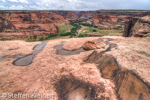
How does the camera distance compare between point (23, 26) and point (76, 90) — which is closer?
point (76, 90)

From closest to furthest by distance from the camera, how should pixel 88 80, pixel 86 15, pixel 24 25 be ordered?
pixel 88 80, pixel 24 25, pixel 86 15

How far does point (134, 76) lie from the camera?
25.1 feet

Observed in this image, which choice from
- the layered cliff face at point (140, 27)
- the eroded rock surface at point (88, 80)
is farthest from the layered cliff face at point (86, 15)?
the eroded rock surface at point (88, 80)

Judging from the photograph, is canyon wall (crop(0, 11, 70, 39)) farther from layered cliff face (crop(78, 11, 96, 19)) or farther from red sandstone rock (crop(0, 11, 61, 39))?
layered cliff face (crop(78, 11, 96, 19))

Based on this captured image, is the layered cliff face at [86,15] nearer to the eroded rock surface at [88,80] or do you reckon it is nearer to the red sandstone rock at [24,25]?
the red sandstone rock at [24,25]

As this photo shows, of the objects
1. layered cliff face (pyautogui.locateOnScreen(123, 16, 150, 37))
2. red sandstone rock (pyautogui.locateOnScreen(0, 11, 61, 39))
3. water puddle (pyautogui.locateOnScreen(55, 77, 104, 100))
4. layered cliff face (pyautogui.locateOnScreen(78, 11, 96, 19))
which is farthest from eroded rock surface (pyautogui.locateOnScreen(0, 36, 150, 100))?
layered cliff face (pyautogui.locateOnScreen(78, 11, 96, 19))

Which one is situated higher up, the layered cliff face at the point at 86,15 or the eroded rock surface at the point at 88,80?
the layered cliff face at the point at 86,15

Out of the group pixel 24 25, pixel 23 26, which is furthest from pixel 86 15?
pixel 23 26

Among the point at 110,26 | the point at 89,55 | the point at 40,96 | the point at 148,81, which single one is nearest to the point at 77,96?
the point at 40,96

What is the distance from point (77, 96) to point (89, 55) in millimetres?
7881

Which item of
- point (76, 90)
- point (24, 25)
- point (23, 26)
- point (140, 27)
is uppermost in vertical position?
point (24, 25)

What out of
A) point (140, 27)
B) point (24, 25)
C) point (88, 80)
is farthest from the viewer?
point (24, 25)

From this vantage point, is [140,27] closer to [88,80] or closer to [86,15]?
[88,80]

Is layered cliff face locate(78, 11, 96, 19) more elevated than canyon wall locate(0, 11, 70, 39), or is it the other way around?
layered cliff face locate(78, 11, 96, 19)
